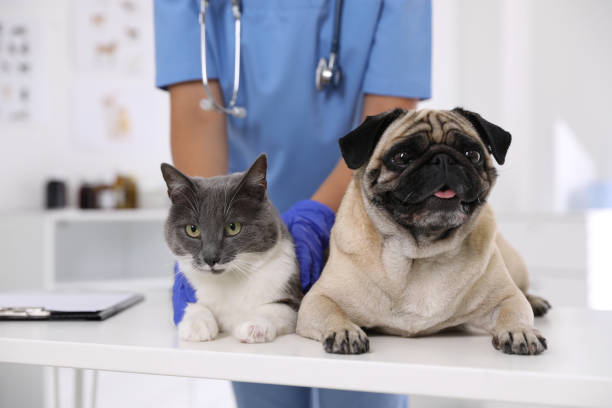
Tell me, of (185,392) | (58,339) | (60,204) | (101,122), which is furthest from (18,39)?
(58,339)

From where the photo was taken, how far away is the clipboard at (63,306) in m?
0.84

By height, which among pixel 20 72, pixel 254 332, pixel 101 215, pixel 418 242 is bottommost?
pixel 101 215

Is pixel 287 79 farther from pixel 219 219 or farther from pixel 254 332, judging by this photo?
pixel 254 332

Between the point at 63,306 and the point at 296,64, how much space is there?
72 cm

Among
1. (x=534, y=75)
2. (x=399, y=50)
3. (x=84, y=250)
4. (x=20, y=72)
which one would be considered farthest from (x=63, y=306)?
(x=534, y=75)

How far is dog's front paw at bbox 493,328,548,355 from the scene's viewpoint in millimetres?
625

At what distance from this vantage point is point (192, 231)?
0.79 meters

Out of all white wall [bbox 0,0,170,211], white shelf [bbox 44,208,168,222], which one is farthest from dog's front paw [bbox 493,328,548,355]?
white wall [bbox 0,0,170,211]

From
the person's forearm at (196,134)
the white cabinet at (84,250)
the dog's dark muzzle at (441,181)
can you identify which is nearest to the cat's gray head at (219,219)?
the dog's dark muzzle at (441,181)

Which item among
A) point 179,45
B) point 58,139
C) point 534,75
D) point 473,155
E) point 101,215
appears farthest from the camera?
point 58,139

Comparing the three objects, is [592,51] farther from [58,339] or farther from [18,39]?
[18,39]

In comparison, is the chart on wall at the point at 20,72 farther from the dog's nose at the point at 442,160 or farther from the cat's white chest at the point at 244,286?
the dog's nose at the point at 442,160

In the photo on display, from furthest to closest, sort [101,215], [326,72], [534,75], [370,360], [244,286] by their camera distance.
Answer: [534,75] < [101,215] < [326,72] < [244,286] < [370,360]

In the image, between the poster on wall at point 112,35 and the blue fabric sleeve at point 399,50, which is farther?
the poster on wall at point 112,35
